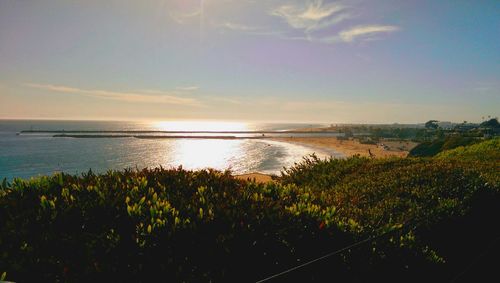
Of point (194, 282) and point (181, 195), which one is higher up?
point (181, 195)

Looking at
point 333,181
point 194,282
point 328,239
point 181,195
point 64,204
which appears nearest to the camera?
point 194,282

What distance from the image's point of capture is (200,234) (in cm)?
423

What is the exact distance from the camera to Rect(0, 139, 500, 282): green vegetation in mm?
3693

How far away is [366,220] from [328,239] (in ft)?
6.48

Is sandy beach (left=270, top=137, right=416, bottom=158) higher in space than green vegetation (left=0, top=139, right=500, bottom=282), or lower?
lower

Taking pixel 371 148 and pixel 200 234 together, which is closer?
pixel 200 234

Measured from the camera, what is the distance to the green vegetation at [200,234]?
3693mm

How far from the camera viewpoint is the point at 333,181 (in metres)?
11.1

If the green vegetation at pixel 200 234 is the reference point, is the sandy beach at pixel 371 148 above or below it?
below

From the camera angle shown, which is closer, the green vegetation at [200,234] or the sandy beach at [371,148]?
the green vegetation at [200,234]

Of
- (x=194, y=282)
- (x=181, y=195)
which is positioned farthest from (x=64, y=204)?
(x=194, y=282)

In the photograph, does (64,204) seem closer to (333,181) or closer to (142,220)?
(142,220)

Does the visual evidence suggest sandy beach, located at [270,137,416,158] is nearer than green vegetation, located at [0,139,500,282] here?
No

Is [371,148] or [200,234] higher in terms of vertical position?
[200,234]
